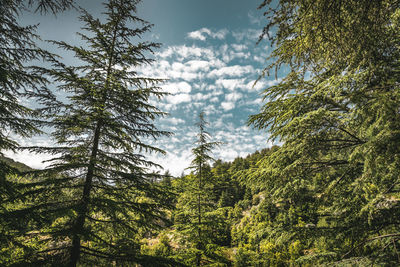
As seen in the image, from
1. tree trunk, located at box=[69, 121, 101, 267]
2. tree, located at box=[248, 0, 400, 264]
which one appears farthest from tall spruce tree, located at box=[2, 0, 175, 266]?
tree, located at box=[248, 0, 400, 264]

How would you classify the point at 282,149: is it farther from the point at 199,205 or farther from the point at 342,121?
the point at 199,205

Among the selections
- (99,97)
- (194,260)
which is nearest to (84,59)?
(99,97)

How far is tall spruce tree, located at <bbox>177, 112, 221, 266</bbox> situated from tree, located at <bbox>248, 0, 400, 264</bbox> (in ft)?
19.4

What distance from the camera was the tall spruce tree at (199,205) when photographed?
9.03m

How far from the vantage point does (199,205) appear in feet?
33.6

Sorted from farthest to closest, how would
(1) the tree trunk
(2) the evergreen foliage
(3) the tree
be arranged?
(2) the evergreen foliage
(1) the tree trunk
(3) the tree

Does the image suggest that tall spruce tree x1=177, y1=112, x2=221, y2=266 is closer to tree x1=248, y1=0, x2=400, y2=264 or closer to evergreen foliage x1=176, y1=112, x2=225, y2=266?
evergreen foliage x1=176, y1=112, x2=225, y2=266

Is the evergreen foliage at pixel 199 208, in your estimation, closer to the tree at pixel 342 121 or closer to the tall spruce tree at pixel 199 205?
the tall spruce tree at pixel 199 205

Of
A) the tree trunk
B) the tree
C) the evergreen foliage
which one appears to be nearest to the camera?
the tree

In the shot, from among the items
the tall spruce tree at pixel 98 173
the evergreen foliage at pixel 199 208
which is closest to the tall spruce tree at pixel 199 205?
the evergreen foliage at pixel 199 208

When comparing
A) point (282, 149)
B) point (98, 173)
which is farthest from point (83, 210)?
point (282, 149)

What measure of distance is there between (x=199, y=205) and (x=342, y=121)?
8994 mm

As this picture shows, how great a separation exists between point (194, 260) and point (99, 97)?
900 cm

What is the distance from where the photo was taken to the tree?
9.27 ft
